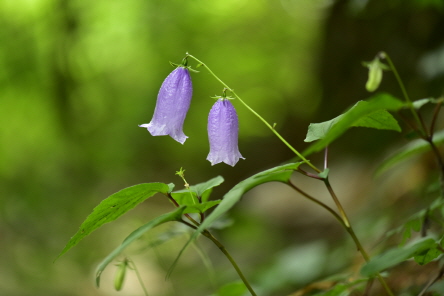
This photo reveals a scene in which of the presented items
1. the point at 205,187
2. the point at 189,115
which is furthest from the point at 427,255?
the point at 189,115

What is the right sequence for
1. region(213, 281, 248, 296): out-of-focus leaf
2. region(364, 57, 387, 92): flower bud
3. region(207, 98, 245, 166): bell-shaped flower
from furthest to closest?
1. region(213, 281, 248, 296): out-of-focus leaf
2. region(207, 98, 245, 166): bell-shaped flower
3. region(364, 57, 387, 92): flower bud

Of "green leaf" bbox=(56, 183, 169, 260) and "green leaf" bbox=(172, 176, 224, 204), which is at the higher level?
"green leaf" bbox=(172, 176, 224, 204)

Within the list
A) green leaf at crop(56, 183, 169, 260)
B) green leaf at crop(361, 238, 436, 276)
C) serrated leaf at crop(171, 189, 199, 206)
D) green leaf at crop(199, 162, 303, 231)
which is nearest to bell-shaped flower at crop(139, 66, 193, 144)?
serrated leaf at crop(171, 189, 199, 206)

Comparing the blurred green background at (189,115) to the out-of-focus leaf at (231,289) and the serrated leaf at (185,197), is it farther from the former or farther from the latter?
the serrated leaf at (185,197)

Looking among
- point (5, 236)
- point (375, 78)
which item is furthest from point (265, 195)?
point (375, 78)

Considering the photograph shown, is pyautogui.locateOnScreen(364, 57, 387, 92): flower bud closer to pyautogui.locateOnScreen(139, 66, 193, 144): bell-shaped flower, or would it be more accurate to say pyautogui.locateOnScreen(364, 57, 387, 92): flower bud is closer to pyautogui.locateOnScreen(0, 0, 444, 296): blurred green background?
pyautogui.locateOnScreen(139, 66, 193, 144): bell-shaped flower
